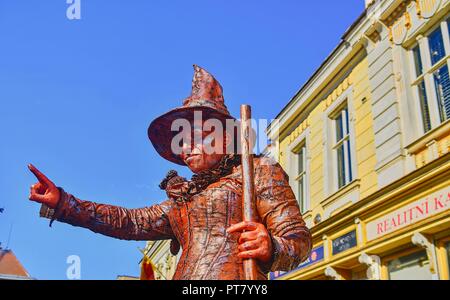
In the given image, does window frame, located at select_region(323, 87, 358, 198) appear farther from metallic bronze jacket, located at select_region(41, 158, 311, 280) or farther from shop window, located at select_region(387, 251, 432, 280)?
metallic bronze jacket, located at select_region(41, 158, 311, 280)

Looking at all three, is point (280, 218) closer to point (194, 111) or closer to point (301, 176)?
point (194, 111)

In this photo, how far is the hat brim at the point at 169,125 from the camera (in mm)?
2541

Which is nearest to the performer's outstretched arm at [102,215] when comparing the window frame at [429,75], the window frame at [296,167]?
the window frame at [429,75]

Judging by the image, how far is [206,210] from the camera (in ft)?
7.71

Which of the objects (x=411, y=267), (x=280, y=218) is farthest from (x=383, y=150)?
(x=280, y=218)

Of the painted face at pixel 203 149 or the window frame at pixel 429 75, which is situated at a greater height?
the window frame at pixel 429 75

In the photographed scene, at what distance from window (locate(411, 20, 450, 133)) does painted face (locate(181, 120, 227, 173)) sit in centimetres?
553

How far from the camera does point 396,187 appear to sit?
7.31 m

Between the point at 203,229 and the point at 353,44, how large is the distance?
8.41m

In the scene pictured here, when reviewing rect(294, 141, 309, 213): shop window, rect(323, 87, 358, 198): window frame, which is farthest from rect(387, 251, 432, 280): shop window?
rect(294, 141, 309, 213): shop window

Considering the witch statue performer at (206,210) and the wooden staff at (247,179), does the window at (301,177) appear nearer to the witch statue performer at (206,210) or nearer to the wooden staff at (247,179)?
the witch statue performer at (206,210)

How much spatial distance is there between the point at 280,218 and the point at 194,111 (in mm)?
745
